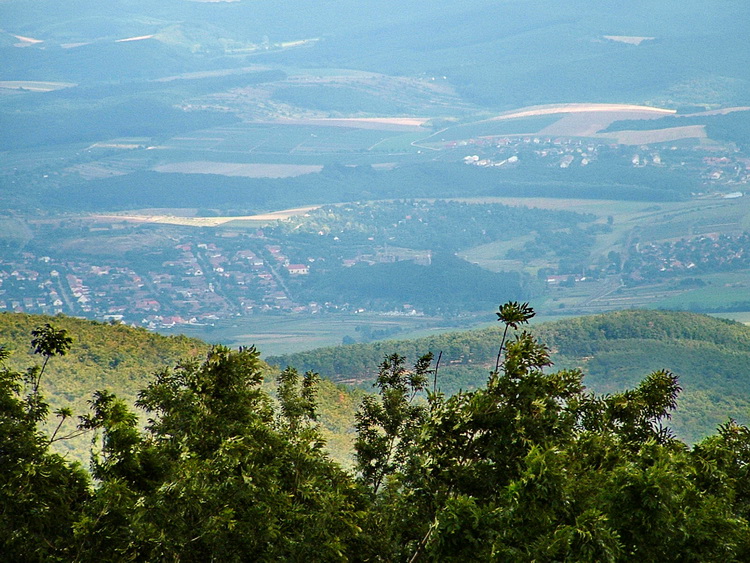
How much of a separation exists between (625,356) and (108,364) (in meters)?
38.4

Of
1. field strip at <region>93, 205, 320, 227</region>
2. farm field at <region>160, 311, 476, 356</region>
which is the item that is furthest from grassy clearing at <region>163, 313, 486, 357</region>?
field strip at <region>93, 205, 320, 227</region>

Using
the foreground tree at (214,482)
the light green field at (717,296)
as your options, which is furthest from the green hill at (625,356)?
the light green field at (717,296)

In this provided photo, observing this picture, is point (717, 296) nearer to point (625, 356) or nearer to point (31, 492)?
point (625, 356)

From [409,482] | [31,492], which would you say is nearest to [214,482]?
[31,492]

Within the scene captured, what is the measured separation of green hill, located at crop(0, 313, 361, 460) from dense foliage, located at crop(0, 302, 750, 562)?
90.7ft

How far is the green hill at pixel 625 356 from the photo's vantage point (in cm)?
6359

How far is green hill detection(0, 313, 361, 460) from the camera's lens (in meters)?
45.3

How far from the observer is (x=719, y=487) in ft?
40.2

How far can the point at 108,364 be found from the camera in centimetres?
5119

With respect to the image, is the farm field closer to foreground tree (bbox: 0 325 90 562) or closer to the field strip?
the field strip

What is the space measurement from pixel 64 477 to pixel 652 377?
797cm

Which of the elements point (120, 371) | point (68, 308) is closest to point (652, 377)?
point (120, 371)

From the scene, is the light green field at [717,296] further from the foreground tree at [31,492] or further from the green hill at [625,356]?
the foreground tree at [31,492]

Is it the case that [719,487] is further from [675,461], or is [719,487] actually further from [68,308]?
[68,308]
